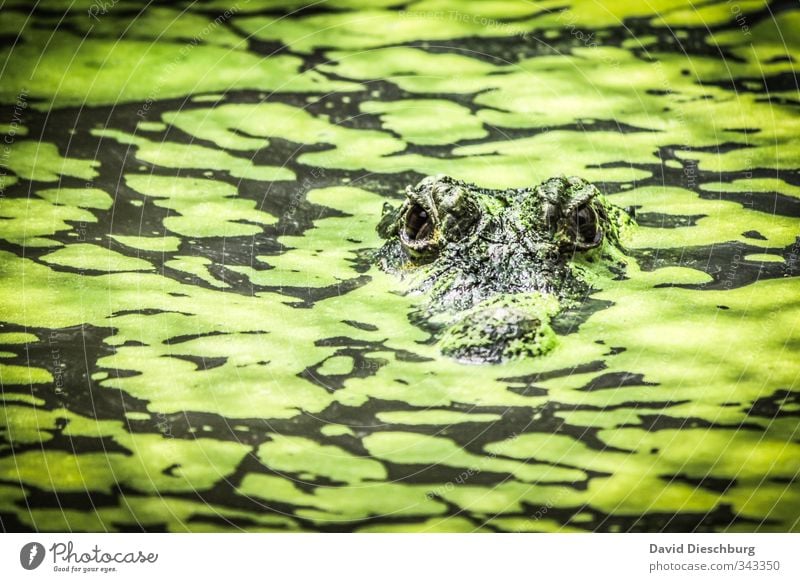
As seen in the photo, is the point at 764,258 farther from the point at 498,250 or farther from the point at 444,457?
the point at 444,457

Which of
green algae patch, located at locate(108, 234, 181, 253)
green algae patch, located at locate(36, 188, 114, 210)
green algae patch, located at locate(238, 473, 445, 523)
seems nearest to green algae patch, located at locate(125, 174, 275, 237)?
green algae patch, located at locate(108, 234, 181, 253)

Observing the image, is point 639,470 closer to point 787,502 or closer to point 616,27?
point 787,502

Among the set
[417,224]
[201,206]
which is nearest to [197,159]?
[201,206]

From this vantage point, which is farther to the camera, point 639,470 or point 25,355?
point 25,355

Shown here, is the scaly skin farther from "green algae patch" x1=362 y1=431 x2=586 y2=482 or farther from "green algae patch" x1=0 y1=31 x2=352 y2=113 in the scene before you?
"green algae patch" x1=0 y1=31 x2=352 y2=113

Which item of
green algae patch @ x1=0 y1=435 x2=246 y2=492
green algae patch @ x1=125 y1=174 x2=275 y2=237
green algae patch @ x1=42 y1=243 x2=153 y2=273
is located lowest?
green algae patch @ x1=0 y1=435 x2=246 y2=492
